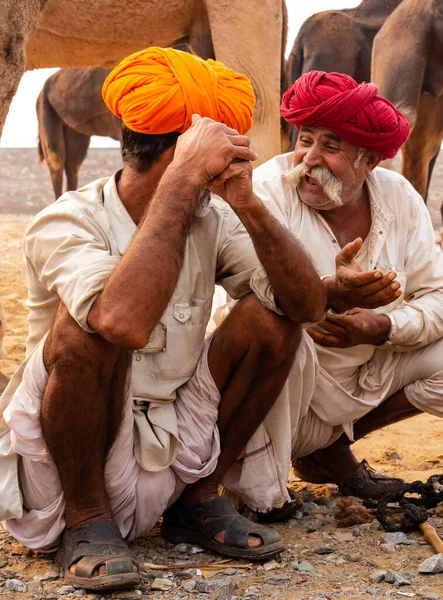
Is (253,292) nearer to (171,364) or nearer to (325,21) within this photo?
(171,364)

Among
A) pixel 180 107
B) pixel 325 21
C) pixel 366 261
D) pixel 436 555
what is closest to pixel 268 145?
pixel 366 261

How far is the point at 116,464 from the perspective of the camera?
2775mm

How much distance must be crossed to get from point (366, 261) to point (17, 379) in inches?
48.5

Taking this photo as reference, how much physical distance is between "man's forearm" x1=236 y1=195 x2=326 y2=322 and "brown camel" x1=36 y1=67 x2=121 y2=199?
981 centimetres

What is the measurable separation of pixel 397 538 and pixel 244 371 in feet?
2.25

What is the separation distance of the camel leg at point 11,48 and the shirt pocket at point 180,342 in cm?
Result: 208

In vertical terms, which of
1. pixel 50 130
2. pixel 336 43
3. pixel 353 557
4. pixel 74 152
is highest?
pixel 353 557

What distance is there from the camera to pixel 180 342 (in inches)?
114

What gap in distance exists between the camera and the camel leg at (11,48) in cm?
454

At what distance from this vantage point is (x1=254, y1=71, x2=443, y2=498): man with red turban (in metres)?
3.29

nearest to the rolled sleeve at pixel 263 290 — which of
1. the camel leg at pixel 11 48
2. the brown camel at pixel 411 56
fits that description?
the camel leg at pixel 11 48

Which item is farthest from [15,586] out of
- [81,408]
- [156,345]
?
[156,345]

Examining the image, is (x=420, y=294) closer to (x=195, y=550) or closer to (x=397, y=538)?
(x=397, y=538)

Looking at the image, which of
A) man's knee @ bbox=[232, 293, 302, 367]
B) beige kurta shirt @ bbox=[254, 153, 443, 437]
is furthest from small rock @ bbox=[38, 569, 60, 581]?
beige kurta shirt @ bbox=[254, 153, 443, 437]
